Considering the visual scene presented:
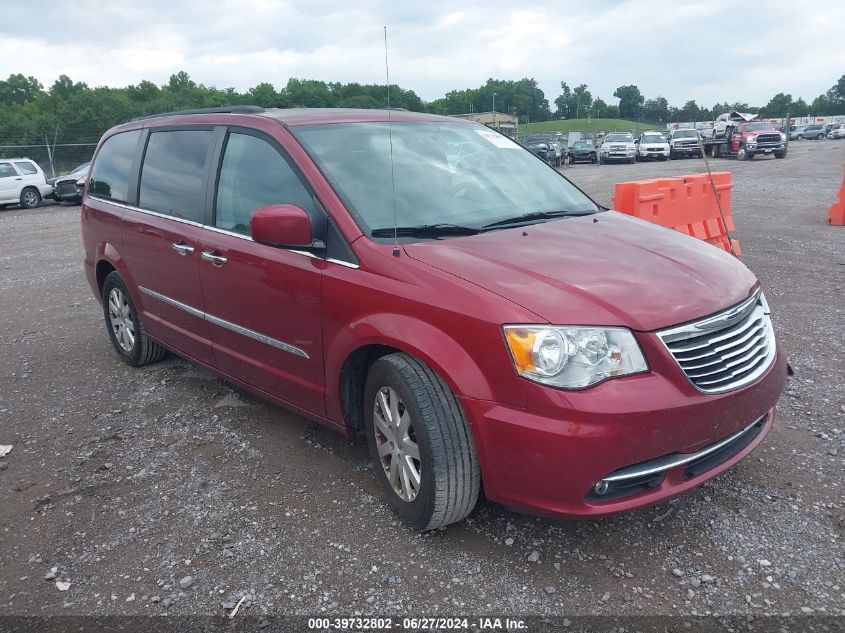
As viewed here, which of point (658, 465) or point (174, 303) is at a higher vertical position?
point (174, 303)

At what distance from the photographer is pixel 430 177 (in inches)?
143

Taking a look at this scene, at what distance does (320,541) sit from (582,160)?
123ft

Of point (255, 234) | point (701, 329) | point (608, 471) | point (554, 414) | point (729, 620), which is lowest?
point (729, 620)

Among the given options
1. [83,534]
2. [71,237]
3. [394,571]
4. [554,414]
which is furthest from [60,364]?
[71,237]

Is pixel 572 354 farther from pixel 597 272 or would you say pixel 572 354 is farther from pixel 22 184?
pixel 22 184

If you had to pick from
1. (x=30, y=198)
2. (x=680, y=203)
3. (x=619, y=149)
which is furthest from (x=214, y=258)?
(x=619, y=149)

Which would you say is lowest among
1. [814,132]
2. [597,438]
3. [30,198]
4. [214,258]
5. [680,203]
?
[597,438]

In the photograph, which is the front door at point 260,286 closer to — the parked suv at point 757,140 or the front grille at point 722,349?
the front grille at point 722,349

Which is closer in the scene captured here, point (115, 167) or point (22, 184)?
point (115, 167)

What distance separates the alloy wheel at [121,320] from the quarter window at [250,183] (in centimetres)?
177

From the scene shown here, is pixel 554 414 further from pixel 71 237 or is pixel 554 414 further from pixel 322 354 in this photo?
pixel 71 237

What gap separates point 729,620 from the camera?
2.49 m

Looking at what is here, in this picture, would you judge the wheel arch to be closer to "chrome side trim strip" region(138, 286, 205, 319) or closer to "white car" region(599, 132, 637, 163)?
"chrome side trim strip" region(138, 286, 205, 319)

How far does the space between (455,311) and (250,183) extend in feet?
5.58
